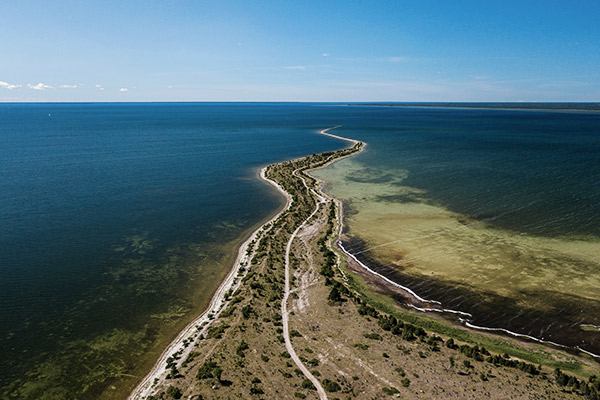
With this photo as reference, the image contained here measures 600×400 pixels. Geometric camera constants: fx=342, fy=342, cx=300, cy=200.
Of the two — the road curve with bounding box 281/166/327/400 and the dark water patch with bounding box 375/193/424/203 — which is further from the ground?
the dark water patch with bounding box 375/193/424/203

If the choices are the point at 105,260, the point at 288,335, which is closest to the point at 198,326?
the point at 288,335

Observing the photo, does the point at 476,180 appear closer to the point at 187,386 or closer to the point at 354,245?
the point at 354,245

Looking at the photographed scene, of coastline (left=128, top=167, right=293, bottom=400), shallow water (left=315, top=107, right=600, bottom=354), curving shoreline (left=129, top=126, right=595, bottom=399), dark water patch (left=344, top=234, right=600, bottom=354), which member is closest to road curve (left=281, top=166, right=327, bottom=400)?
curving shoreline (left=129, top=126, right=595, bottom=399)

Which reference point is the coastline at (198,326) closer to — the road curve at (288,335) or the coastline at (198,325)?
the coastline at (198,325)

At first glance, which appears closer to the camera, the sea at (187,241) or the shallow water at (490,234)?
the sea at (187,241)

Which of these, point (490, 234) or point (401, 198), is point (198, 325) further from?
point (401, 198)

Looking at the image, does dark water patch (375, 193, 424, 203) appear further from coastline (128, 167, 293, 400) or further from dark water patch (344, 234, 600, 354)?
dark water patch (344, 234, 600, 354)

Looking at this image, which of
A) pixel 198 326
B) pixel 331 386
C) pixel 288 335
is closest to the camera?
pixel 331 386

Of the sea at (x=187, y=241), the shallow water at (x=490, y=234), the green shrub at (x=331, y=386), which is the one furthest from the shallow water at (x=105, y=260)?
the shallow water at (x=490, y=234)
